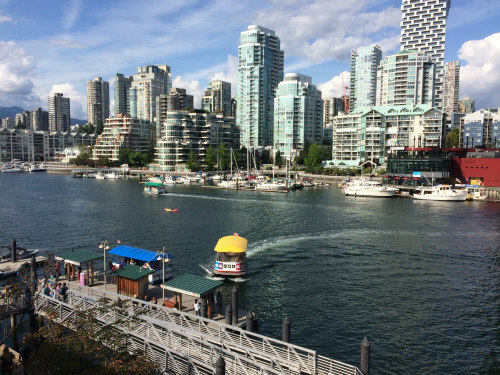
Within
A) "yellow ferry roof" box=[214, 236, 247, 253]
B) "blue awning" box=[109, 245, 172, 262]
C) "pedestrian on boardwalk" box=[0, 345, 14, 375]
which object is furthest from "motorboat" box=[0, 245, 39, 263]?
"pedestrian on boardwalk" box=[0, 345, 14, 375]

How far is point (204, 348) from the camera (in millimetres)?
21562

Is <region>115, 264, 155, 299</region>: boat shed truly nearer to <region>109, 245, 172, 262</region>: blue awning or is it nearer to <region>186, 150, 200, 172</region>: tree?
<region>109, 245, 172, 262</region>: blue awning

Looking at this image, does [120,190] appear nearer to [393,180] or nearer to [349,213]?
[349,213]

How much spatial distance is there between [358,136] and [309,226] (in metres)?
112

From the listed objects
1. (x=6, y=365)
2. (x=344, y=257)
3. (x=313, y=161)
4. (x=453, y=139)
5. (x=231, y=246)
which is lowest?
(x=344, y=257)

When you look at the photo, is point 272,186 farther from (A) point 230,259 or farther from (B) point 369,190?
(A) point 230,259

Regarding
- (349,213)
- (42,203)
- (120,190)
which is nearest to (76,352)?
(349,213)

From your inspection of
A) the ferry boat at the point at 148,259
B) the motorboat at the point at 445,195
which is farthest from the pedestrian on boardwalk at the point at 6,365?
the motorboat at the point at 445,195

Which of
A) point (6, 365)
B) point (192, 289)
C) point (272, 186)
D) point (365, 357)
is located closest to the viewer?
point (6, 365)

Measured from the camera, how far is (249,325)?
26062 mm

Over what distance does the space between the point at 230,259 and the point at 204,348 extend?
20411 millimetres

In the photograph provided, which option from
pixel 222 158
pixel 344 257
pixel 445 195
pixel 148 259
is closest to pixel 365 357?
pixel 148 259

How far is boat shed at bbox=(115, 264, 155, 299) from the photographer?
1193 inches

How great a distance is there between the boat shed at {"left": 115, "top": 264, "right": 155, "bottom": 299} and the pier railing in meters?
3.76
